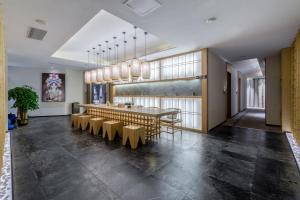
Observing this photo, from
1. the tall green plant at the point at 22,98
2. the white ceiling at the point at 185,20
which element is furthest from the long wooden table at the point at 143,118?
the tall green plant at the point at 22,98

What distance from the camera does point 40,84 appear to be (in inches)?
312

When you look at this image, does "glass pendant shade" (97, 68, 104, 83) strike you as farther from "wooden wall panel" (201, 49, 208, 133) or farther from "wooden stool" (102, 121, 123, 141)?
"wooden wall panel" (201, 49, 208, 133)

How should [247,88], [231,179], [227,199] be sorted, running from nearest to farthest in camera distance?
[227,199] < [231,179] < [247,88]

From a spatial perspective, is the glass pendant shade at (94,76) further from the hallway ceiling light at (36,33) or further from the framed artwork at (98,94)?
the framed artwork at (98,94)

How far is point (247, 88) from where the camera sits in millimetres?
12039

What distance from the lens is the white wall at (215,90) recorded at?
4.72 meters

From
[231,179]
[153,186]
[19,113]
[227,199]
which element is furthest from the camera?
[19,113]

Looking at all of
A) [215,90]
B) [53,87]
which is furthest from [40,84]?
[215,90]

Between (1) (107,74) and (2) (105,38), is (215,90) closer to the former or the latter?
(1) (107,74)

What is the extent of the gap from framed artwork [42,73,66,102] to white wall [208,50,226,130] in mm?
7881

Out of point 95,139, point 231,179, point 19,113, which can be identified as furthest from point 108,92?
point 231,179

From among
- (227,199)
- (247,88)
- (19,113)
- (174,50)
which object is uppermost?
(174,50)

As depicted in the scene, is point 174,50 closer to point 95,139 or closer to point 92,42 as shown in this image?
point 92,42

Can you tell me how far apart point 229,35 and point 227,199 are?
3.35 m
